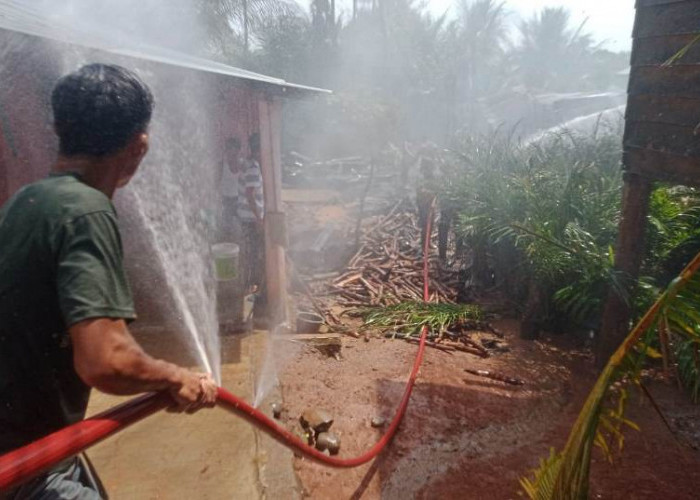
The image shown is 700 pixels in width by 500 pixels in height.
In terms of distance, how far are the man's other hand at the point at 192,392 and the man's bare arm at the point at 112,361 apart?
0.06m

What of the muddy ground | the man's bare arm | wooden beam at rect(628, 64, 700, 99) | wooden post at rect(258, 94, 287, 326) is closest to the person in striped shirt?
wooden post at rect(258, 94, 287, 326)

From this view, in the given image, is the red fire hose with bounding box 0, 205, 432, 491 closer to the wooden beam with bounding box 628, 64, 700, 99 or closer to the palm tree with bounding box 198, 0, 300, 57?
the wooden beam with bounding box 628, 64, 700, 99

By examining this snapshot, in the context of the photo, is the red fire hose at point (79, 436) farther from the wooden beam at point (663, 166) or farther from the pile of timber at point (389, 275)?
the pile of timber at point (389, 275)

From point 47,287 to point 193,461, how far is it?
2409 millimetres

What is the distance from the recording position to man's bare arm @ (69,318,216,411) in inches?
52.8

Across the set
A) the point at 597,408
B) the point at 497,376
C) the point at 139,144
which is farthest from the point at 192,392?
the point at 497,376

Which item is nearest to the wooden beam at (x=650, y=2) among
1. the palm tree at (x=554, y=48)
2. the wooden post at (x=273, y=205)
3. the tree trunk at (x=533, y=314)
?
the tree trunk at (x=533, y=314)

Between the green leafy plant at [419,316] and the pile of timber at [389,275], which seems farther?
the pile of timber at [389,275]

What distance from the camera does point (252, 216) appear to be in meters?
6.56

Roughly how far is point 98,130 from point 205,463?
8.73 ft

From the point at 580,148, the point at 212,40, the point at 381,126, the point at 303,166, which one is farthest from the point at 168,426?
the point at 212,40

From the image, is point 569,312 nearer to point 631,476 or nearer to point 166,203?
point 631,476

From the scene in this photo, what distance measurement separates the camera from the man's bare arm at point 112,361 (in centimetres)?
134

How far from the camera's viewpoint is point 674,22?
14.0ft
